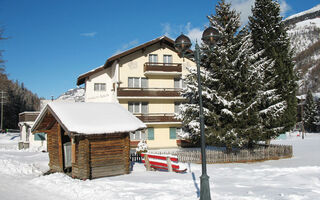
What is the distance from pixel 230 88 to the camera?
797 inches

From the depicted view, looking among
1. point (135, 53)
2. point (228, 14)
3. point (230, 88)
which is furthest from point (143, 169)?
point (135, 53)

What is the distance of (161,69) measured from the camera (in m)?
33.2

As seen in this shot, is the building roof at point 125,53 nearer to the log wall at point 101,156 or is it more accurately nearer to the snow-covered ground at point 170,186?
the log wall at point 101,156

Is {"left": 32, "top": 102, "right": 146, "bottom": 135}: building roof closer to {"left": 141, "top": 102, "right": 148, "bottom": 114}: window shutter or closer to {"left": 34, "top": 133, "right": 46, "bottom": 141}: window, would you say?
{"left": 141, "top": 102, "right": 148, "bottom": 114}: window shutter

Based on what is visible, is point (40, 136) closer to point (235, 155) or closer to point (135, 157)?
point (135, 157)


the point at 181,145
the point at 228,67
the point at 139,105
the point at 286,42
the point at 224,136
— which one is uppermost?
the point at 286,42

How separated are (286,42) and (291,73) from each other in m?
2.89

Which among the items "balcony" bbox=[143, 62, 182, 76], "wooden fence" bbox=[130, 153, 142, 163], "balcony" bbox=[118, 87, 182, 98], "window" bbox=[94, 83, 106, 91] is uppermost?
"balcony" bbox=[143, 62, 182, 76]

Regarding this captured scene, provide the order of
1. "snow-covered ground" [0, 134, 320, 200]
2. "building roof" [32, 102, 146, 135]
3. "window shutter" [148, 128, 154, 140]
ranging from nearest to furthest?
1. "snow-covered ground" [0, 134, 320, 200]
2. "building roof" [32, 102, 146, 135]
3. "window shutter" [148, 128, 154, 140]

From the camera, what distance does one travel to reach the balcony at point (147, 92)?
31312mm

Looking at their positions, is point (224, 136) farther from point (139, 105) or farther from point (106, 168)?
point (139, 105)

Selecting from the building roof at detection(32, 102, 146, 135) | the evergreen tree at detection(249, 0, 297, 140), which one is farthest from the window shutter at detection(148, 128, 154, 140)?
the building roof at detection(32, 102, 146, 135)

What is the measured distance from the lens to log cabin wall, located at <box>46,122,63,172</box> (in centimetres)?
1589

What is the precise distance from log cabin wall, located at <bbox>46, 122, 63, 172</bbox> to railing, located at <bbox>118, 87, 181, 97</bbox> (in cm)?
1453
